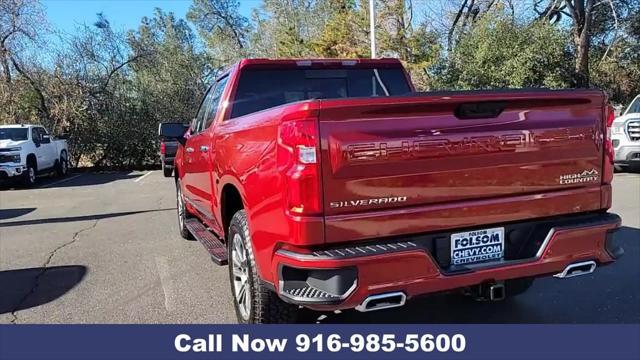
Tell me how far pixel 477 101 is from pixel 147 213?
7.76 metres

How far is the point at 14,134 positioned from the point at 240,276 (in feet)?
48.0

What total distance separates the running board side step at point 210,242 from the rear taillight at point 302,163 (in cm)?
150

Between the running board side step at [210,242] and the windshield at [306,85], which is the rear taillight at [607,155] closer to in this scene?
the windshield at [306,85]

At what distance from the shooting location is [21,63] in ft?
65.7

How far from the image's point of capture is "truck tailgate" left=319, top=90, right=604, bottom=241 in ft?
9.20

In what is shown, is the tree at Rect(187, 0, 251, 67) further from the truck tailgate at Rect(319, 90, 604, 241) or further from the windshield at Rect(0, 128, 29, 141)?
the truck tailgate at Rect(319, 90, 604, 241)

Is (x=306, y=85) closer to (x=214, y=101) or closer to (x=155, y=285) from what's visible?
(x=214, y=101)

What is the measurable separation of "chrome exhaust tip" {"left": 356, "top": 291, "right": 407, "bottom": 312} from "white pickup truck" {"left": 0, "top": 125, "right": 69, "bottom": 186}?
47.4ft

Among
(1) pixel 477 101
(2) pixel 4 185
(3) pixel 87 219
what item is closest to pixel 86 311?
(1) pixel 477 101

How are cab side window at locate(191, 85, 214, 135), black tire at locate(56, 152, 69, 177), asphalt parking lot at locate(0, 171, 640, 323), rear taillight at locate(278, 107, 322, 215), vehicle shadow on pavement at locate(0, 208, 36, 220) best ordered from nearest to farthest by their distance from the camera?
rear taillight at locate(278, 107, 322, 215), asphalt parking lot at locate(0, 171, 640, 323), cab side window at locate(191, 85, 214, 135), vehicle shadow on pavement at locate(0, 208, 36, 220), black tire at locate(56, 152, 69, 177)

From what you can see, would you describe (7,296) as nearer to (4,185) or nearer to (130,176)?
(4,185)

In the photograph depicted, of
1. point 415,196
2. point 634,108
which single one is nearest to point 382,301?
point 415,196

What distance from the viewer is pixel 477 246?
10.3ft

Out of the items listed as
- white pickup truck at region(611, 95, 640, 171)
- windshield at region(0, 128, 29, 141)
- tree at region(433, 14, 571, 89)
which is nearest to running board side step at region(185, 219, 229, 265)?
white pickup truck at region(611, 95, 640, 171)
